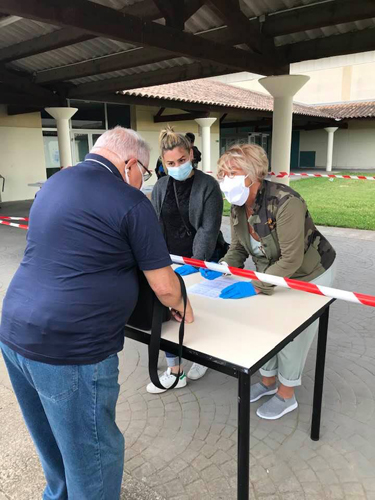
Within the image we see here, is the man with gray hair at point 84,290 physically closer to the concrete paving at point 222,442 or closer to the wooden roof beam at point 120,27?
the concrete paving at point 222,442

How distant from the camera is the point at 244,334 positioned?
1.76 metres

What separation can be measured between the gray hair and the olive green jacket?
88 centimetres

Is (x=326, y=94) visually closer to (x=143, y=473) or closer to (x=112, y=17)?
(x=112, y=17)

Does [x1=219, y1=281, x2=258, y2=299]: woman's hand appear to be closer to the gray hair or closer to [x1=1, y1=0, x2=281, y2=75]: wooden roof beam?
the gray hair

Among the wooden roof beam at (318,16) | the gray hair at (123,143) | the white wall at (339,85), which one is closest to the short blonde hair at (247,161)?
the gray hair at (123,143)

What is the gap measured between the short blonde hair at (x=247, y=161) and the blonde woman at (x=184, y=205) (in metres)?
0.43

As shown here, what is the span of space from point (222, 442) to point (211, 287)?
909 millimetres

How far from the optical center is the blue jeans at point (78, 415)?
142cm

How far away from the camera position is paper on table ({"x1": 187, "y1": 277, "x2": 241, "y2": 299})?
7.50 ft

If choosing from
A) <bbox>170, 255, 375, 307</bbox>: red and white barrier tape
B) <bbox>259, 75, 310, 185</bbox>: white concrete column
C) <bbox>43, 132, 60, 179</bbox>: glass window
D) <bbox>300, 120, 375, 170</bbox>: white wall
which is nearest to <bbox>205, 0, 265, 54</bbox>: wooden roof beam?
<bbox>259, 75, 310, 185</bbox>: white concrete column

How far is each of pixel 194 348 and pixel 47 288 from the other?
64cm

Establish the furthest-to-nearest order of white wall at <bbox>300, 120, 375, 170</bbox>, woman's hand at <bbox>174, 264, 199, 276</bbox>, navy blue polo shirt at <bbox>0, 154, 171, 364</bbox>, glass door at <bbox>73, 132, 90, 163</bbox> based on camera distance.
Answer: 1. white wall at <bbox>300, 120, 375, 170</bbox>
2. glass door at <bbox>73, 132, 90, 163</bbox>
3. woman's hand at <bbox>174, 264, 199, 276</bbox>
4. navy blue polo shirt at <bbox>0, 154, 171, 364</bbox>

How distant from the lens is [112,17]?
4.64 metres

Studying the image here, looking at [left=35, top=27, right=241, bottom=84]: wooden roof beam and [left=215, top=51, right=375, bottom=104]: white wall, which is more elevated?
[left=215, top=51, right=375, bottom=104]: white wall
